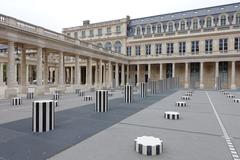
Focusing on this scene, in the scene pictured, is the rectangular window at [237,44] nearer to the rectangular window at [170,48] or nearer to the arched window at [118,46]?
the rectangular window at [170,48]

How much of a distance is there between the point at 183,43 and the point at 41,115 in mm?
42614

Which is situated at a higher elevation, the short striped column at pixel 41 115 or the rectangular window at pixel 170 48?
the rectangular window at pixel 170 48

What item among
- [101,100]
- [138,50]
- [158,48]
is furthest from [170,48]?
[101,100]

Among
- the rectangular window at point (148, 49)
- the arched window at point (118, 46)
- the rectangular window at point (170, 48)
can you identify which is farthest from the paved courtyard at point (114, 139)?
the arched window at point (118, 46)

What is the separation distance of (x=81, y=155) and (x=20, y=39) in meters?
18.0

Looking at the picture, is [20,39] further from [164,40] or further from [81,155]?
[164,40]

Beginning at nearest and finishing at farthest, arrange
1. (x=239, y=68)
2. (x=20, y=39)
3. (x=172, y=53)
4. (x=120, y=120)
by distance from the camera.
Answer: (x=120, y=120) < (x=20, y=39) < (x=239, y=68) < (x=172, y=53)

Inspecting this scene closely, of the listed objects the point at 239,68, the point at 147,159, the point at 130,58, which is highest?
the point at 130,58

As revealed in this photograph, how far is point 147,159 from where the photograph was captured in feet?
15.2

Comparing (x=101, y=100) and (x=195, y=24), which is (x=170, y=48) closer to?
(x=195, y=24)

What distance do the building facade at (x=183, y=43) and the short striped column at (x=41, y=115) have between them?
3532 cm

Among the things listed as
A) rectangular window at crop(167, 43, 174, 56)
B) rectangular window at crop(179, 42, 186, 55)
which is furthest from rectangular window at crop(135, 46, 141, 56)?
rectangular window at crop(179, 42, 186, 55)

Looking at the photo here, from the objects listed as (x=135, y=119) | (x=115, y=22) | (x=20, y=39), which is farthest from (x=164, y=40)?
(x=135, y=119)

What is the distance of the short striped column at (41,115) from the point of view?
665 cm
